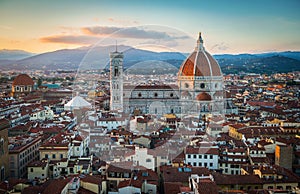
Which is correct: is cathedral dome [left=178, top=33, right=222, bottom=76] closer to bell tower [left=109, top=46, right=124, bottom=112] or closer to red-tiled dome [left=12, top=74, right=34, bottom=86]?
bell tower [left=109, top=46, right=124, bottom=112]

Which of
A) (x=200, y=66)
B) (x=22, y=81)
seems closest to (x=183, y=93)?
(x=200, y=66)

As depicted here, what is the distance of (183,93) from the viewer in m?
34.9

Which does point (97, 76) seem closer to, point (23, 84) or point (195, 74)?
point (23, 84)

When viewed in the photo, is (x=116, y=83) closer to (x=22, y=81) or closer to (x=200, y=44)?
(x=200, y=44)

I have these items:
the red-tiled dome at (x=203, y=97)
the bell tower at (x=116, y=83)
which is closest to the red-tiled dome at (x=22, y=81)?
the bell tower at (x=116, y=83)

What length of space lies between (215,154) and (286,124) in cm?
1000

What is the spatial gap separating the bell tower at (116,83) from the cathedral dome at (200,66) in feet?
23.4

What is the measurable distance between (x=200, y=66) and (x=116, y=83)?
9.19 metres

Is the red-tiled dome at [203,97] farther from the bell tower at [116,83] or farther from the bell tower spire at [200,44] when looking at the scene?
the bell tower at [116,83]

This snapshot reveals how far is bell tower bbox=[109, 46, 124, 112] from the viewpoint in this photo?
1246 inches

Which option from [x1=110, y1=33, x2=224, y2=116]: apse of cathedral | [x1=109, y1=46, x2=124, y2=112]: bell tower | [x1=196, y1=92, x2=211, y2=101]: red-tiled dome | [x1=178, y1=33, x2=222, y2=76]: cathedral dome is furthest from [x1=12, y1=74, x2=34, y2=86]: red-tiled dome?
[x1=196, y1=92, x2=211, y2=101]: red-tiled dome

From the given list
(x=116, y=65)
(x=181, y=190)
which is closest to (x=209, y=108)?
(x=116, y=65)

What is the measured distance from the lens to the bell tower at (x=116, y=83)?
104 feet

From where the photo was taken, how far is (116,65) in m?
31.8
